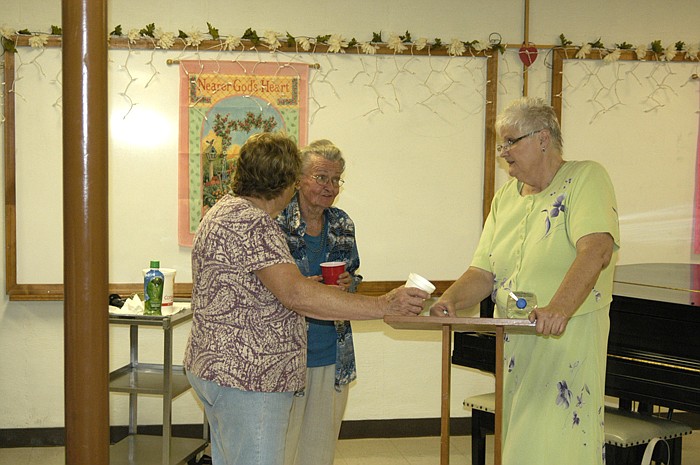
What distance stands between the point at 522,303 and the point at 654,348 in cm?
122

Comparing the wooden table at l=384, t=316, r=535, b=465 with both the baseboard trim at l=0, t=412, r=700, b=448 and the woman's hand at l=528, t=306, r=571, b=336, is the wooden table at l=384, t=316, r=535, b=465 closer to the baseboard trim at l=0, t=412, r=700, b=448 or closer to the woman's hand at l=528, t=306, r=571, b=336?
the woman's hand at l=528, t=306, r=571, b=336

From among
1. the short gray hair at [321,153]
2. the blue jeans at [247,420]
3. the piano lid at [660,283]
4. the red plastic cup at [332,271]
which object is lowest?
the blue jeans at [247,420]

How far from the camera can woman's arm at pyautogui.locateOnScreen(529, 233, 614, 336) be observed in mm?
2275

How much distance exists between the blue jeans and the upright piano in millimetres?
1544

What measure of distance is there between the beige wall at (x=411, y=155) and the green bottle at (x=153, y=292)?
0.78 metres

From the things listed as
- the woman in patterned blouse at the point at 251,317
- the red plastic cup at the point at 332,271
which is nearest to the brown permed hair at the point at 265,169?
the woman in patterned blouse at the point at 251,317

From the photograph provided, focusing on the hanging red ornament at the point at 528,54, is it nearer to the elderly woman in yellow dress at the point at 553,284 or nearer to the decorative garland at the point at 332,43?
the decorative garland at the point at 332,43

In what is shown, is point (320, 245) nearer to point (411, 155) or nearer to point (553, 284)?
point (553, 284)

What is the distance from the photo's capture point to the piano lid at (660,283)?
359 centimetres

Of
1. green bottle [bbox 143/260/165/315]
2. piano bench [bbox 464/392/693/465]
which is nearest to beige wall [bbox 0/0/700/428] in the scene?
green bottle [bbox 143/260/165/315]

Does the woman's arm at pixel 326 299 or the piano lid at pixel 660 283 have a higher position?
the woman's arm at pixel 326 299

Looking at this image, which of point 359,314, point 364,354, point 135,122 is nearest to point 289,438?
point 359,314

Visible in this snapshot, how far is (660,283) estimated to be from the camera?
159 inches

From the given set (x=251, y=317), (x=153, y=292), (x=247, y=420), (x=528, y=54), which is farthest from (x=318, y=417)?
(x=528, y=54)
